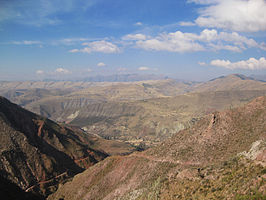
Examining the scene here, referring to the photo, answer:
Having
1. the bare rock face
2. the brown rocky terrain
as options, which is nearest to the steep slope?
the bare rock face

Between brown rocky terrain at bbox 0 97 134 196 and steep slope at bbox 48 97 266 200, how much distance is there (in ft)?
59.3

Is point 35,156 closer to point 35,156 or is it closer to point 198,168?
point 35,156

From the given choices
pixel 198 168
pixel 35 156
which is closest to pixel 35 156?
pixel 35 156

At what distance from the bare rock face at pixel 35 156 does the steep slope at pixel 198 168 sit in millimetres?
17314

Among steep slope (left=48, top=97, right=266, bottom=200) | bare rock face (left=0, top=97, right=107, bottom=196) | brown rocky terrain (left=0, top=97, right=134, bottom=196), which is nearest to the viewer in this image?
steep slope (left=48, top=97, right=266, bottom=200)

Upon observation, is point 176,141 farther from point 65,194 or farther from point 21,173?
point 21,173

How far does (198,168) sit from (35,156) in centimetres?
9404

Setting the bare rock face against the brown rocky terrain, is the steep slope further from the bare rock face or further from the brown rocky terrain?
the brown rocky terrain

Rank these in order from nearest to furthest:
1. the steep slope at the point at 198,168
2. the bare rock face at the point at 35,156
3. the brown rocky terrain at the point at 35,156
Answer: the steep slope at the point at 198,168 → the brown rocky terrain at the point at 35,156 → the bare rock face at the point at 35,156

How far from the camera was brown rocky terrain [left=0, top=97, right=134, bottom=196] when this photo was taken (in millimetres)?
106438

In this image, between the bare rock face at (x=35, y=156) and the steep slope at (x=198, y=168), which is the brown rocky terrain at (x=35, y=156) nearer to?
the bare rock face at (x=35, y=156)

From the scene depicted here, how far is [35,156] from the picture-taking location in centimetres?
11938

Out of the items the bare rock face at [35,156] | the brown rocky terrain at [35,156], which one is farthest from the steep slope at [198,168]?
the brown rocky terrain at [35,156]

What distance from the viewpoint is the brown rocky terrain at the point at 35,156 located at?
106438 millimetres
